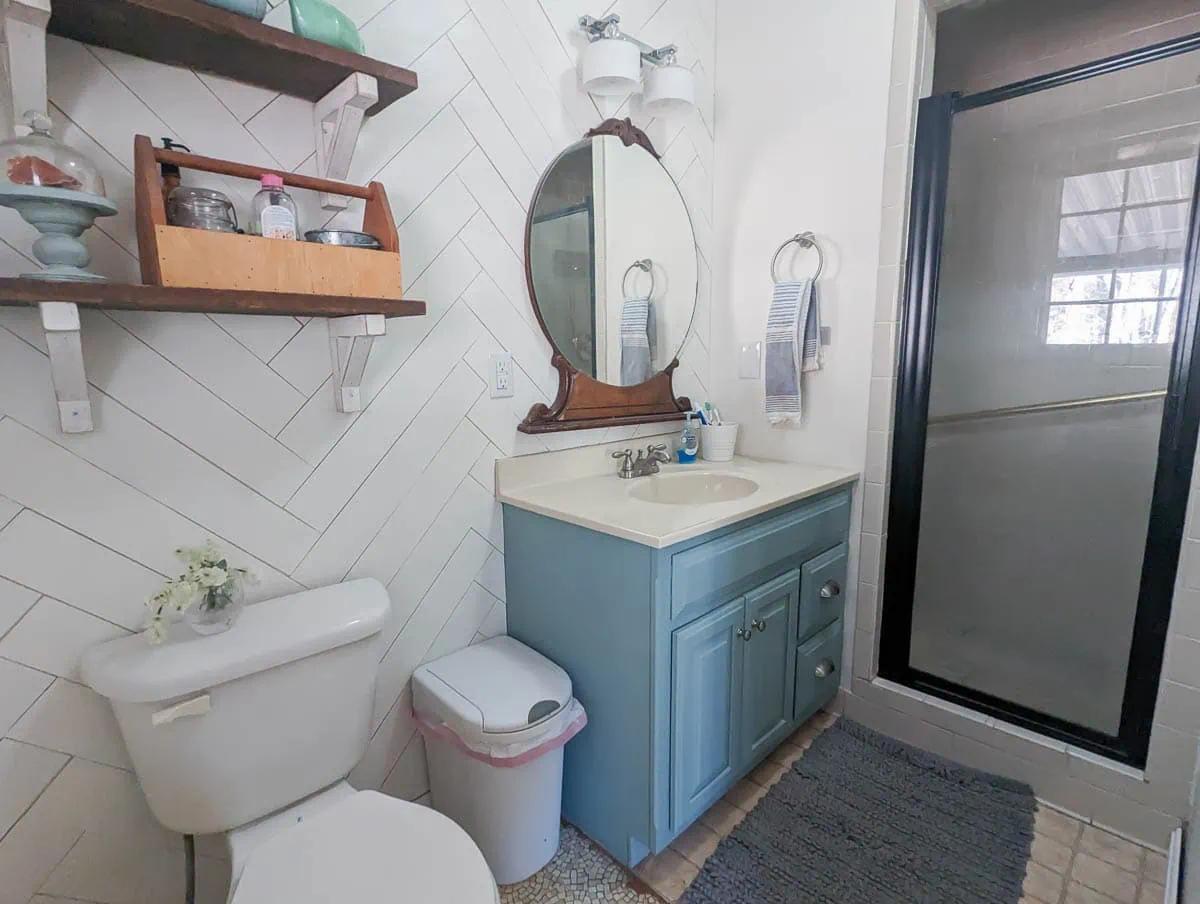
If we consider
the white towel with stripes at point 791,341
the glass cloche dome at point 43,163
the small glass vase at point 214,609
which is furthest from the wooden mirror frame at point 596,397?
the glass cloche dome at point 43,163

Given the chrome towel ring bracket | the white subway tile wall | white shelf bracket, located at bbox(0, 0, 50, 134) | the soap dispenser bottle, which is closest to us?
white shelf bracket, located at bbox(0, 0, 50, 134)

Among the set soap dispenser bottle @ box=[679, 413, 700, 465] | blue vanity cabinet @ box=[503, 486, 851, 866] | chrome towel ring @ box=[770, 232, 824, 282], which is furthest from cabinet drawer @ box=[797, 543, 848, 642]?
chrome towel ring @ box=[770, 232, 824, 282]

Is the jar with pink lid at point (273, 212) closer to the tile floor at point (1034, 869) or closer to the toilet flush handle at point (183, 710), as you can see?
the toilet flush handle at point (183, 710)

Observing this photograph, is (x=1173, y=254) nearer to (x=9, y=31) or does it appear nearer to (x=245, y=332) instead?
(x=245, y=332)

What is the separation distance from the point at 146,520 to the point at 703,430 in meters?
1.52

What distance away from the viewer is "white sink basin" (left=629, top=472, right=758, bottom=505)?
67.7 inches

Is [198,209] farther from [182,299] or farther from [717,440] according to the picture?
[717,440]

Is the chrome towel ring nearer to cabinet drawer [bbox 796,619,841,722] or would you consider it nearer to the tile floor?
cabinet drawer [bbox 796,619,841,722]

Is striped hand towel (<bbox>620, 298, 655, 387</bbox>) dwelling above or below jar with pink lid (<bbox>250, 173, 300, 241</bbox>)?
below

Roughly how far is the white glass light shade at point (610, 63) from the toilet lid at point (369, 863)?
1.76 m

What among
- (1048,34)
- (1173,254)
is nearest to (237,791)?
(1173,254)

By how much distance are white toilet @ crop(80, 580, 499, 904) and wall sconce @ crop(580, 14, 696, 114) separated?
1459 millimetres

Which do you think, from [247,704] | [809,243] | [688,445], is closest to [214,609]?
[247,704]

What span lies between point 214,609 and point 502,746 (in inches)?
24.5
